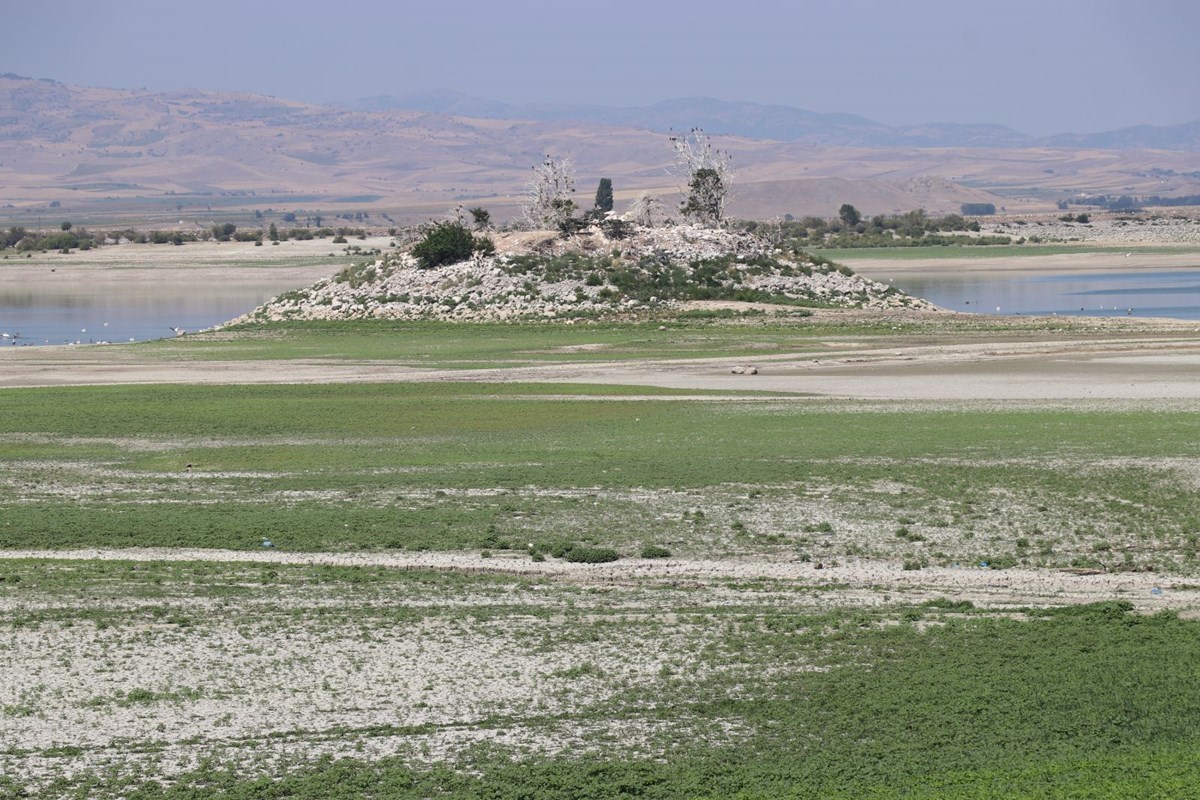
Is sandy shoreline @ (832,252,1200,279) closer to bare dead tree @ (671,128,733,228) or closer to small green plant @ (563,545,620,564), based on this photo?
bare dead tree @ (671,128,733,228)

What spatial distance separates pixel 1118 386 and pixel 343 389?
1835cm

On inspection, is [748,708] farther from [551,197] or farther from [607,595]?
[551,197]

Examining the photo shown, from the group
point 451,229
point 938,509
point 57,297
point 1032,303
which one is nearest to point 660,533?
point 938,509

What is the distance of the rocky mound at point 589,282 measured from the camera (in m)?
62.6

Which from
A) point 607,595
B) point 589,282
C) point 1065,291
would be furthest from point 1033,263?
point 607,595

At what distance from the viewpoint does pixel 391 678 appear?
13836 mm

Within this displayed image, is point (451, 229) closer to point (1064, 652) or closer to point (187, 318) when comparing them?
point (187, 318)

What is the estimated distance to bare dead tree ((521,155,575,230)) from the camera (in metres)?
70.5

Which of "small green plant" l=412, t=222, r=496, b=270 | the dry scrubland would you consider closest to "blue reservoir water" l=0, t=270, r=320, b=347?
"small green plant" l=412, t=222, r=496, b=270

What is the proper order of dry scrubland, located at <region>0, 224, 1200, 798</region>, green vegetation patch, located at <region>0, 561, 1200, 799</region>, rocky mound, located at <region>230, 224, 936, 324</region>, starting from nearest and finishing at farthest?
green vegetation patch, located at <region>0, 561, 1200, 799</region>
dry scrubland, located at <region>0, 224, 1200, 798</region>
rocky mound, located at <region>230, 224, 936, 324</region>

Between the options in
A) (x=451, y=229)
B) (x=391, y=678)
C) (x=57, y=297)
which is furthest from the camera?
(x=57, y=297)

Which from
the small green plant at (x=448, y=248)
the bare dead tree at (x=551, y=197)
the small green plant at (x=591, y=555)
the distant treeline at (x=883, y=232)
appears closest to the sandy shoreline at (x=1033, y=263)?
the distant treeline at (x=883, y=232)

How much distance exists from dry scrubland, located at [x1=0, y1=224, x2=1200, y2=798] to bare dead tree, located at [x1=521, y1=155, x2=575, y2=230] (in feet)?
118

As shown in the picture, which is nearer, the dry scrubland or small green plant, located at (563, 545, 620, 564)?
the dry scrubland
